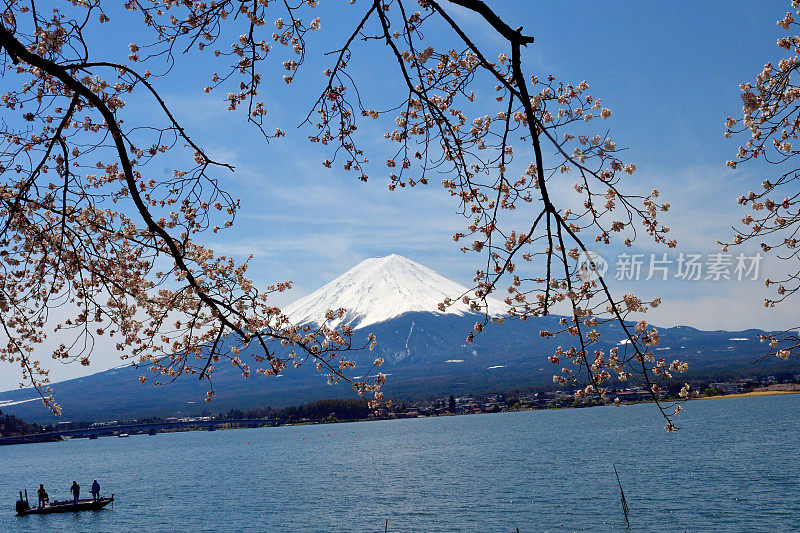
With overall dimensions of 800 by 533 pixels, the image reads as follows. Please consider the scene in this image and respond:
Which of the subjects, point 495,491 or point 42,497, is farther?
point 42,497

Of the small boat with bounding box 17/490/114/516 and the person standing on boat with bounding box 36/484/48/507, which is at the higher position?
the person standing on boat with bounding box 36/484/48/507

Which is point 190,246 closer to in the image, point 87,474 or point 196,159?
point 196,159

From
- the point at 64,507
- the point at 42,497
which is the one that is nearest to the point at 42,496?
the point at 42,497

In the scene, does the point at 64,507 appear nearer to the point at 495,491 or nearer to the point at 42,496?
the point at 42,496

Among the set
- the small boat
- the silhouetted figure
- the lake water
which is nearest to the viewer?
the lake water

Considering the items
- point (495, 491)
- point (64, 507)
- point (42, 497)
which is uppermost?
A: point (42, 497)

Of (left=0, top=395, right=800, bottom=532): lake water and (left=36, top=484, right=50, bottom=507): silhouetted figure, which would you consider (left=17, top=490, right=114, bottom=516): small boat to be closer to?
(left=36, top=484, right=50, bottom=507): silhouetted figure

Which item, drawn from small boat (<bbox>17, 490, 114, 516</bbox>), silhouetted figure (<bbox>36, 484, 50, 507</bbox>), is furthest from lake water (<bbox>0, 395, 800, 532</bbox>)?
silhouetted figure (<bbox>36, 484, 50, 507</bbox>)

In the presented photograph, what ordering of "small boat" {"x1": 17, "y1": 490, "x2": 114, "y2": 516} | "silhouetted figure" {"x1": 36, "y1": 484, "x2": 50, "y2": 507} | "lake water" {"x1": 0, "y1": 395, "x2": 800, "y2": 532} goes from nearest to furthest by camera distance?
"lake water" {"x1": 0, "y1": 395, "x2": 800, "y2": 532}
"small boat" {"x1": 17, "y1": 490, "x2": 114, "y2": 516}
"silhouetted figure" {"x1": 36, "y1": 484, "x2": 50, "y2": 507}

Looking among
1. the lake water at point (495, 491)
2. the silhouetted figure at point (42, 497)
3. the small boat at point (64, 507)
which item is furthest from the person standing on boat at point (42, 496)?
the lake water at point (495, 491)

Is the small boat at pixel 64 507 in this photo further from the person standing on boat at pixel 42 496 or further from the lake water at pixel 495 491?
the lake water at pixel 495 491

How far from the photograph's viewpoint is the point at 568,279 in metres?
4.66

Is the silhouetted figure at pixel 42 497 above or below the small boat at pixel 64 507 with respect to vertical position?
above

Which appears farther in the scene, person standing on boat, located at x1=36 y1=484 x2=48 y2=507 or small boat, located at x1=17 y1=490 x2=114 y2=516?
person standing on boat, located at x1=36 y1=484 x2=48 y2=507
